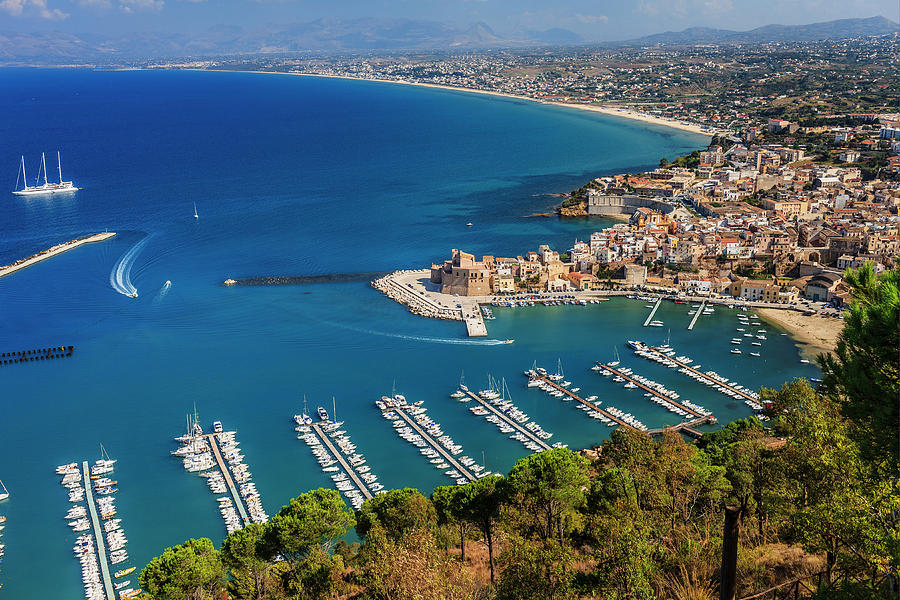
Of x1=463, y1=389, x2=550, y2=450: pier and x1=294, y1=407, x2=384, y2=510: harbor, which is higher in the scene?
x1=463, y1=389, x2=550, y2=450: pier

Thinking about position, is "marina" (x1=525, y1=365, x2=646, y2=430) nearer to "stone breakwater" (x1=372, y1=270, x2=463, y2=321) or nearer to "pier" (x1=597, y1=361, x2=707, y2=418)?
"pier" (x1=597, y1=361, x2=707, y2=418)

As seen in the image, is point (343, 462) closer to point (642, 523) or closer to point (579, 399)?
point (579, 399)

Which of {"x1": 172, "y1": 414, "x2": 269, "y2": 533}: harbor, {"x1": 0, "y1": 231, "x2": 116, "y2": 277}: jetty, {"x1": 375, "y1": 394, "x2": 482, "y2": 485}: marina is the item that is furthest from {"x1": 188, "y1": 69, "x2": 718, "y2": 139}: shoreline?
{"x1": 172, "y1": 414, "x2": 269, "y2": 533}: harbor

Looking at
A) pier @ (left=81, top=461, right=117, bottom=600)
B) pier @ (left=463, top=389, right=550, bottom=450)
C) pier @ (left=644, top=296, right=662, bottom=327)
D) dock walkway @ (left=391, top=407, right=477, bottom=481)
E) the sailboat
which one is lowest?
pier @ (left=81, top=461, right=117, bottom=600)

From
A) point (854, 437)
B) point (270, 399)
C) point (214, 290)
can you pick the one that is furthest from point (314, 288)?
point (854, 437)

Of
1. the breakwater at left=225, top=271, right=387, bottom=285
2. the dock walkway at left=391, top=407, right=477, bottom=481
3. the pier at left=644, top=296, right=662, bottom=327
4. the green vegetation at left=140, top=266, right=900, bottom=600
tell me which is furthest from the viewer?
the breakwater at left=225, top=271, right=387, bottom=285

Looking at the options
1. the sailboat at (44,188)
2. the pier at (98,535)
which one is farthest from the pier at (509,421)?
the sailboat at (44,188)

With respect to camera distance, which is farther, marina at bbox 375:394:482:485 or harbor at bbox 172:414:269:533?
marina at bbox 375:394:482:485
